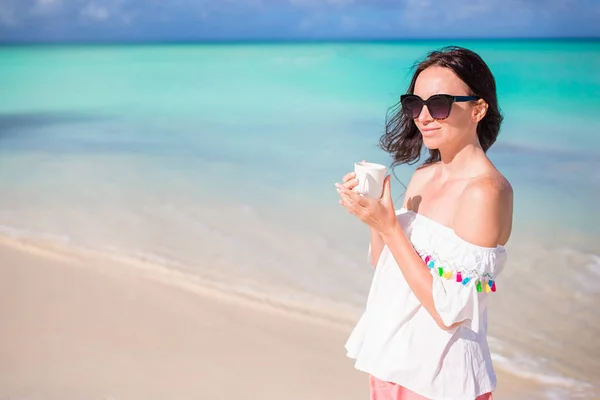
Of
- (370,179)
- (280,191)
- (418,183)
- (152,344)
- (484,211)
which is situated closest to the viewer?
(484,211)

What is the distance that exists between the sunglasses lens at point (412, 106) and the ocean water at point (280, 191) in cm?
28

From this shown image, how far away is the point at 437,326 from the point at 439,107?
1.45 feet

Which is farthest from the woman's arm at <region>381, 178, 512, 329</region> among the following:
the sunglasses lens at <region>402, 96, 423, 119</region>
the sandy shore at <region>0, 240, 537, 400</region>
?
the sandy shore at <region>0, 240, 537, 400</region>

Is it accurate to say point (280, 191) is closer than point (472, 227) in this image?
No

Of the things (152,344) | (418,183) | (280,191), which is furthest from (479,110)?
(280,191)

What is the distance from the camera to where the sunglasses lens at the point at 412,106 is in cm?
148

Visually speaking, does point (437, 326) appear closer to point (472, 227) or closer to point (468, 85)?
point (472, 227)

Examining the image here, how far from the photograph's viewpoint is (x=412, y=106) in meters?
1.50

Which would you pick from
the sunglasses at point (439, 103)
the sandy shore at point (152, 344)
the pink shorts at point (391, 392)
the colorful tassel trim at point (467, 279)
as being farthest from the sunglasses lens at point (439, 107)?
the sandy shore at point (152, 344)

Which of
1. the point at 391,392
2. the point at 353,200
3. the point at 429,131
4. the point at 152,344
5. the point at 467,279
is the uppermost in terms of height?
the point at 429,131

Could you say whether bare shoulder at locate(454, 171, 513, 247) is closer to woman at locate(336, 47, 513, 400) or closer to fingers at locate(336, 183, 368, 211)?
woman at locate(336, 47, 513, 400)

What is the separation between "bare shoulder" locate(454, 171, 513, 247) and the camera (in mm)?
1334

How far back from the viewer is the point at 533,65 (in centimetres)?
1605

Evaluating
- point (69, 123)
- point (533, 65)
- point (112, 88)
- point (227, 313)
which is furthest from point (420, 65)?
point (533, 65)
